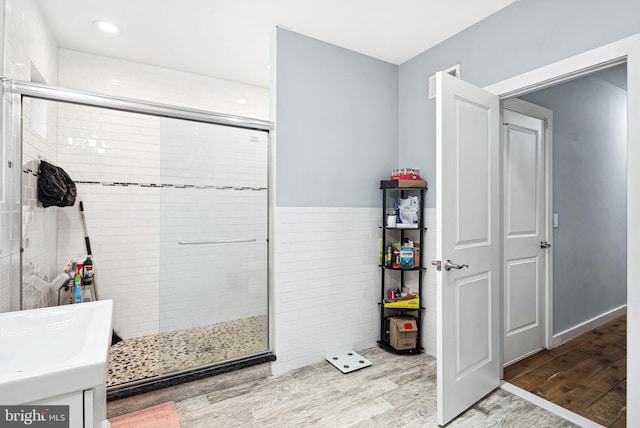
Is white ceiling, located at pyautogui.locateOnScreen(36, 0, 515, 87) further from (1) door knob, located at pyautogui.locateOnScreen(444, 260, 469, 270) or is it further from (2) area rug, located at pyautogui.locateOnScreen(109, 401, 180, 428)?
(2) area rug, located at pyautogui.locateOnScreen(109, 401, 180, 428)

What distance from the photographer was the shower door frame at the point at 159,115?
5.69ft

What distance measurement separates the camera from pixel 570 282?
301 cm

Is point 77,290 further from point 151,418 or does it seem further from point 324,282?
point 324,282

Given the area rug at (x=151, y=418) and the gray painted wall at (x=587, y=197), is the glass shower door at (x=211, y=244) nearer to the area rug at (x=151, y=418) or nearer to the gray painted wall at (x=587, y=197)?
the area rug at (x=151, y=418)

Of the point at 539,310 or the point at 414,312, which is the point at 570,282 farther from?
the point at 414,312

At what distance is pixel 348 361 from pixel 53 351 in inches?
78.6

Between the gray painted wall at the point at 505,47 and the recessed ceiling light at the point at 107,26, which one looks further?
the recessed ceiling light at the point at 107,26

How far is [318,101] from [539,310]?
2.56m

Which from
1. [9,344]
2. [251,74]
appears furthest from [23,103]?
[251,74]

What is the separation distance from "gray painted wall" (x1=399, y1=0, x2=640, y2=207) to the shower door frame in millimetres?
1335

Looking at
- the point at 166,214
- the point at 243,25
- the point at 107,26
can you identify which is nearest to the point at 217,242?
the point at 166,214

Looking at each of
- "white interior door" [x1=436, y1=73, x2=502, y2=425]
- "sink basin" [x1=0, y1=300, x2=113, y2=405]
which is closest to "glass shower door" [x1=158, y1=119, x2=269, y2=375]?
"sink basin" [x1=0, y1=300, x2=113, y2=405]

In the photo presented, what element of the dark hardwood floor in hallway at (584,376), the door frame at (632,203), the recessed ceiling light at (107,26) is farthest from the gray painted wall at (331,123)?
the dark hardwood floor in hallway at (584,376)

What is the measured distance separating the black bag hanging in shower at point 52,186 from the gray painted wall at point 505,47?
2686mm
